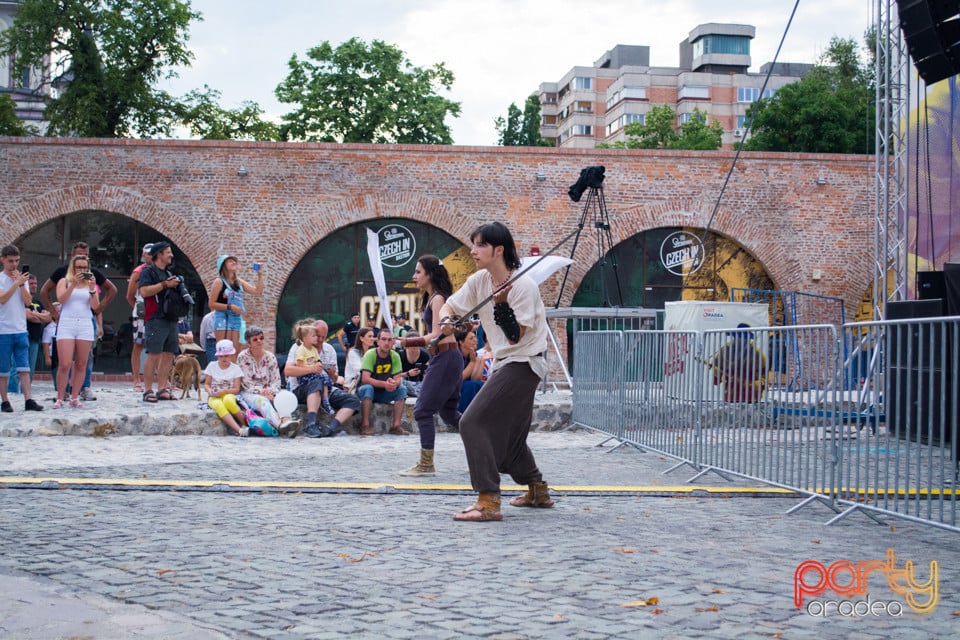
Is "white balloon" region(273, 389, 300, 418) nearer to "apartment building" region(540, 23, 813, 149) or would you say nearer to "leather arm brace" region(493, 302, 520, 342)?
"leather arm brace" region(493, 302, 520, 342)

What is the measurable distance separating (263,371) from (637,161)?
12.6 metres

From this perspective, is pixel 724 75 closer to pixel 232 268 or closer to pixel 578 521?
pixel 232 268

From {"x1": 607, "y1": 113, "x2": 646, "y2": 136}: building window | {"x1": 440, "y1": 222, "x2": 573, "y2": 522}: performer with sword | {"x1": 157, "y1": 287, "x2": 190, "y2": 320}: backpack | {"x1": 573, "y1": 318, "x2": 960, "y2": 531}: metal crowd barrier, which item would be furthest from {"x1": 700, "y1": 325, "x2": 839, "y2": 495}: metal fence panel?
{"x1": 607, "y1": 113, "x2": 646, "y2": 136}: building window

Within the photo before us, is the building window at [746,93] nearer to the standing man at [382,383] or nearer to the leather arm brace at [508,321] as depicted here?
the standing man at [382,383]

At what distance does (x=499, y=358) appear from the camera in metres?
6.75

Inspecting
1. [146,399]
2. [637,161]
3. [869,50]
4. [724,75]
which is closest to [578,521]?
[146,399]

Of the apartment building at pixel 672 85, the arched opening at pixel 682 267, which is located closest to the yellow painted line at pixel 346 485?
the arched opening at pixel 682 267

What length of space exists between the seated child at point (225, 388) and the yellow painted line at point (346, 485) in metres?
3.95

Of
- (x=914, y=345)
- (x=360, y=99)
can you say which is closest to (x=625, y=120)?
(x=360, y=99)

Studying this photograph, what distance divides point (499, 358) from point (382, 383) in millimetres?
6162

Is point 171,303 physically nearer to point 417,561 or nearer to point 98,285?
point 98,285

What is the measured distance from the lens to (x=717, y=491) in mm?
8188

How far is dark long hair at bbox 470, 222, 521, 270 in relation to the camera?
6.75 metres

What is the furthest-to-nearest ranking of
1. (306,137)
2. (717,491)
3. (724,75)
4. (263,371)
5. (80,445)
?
(724,75)
(306,137)
(263,371)
(80,445)
(717,491)
